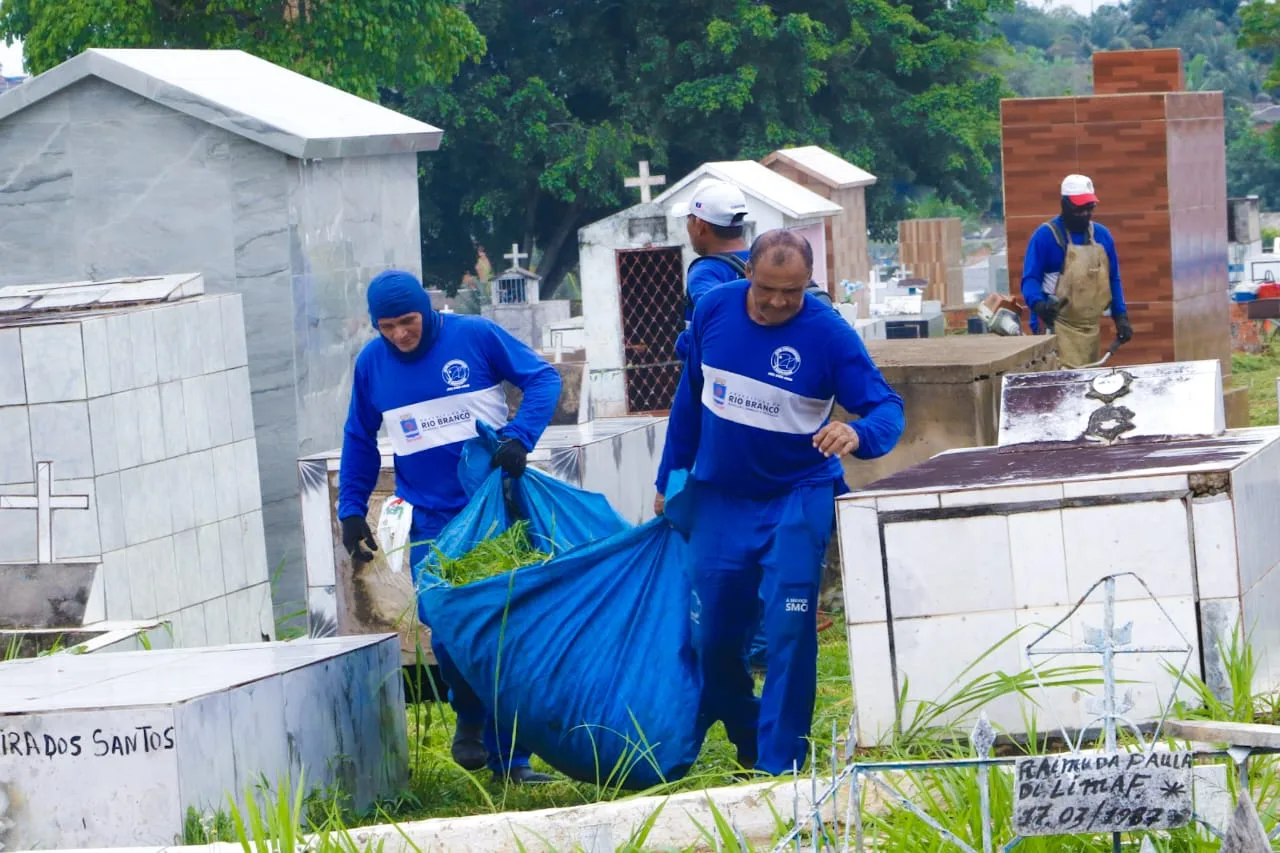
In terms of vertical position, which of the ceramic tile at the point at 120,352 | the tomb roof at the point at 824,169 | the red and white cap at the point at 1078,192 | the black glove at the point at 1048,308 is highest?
the tomb roof at the point at 824,169

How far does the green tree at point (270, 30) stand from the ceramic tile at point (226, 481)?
16.8 metres

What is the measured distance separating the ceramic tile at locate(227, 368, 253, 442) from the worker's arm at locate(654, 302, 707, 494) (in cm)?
314

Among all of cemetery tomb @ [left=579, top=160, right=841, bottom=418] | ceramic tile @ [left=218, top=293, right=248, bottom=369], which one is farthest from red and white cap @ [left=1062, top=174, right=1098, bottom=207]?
cemetery tomb @ [left=579, top=160, right=841, bottom=418]

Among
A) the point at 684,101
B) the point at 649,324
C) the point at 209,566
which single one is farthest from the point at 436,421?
the point at 684,101

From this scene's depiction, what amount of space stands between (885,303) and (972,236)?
65.0 meters

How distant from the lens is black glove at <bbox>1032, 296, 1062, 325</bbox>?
10.7m

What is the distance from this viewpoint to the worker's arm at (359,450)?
6328 mm

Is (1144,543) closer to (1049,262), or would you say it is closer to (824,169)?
(1049,262)

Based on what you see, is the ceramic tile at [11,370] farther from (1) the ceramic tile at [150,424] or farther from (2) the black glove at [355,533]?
(2) the black glove at [355,533]

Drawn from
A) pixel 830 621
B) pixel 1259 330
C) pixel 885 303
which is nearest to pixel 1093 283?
pixel 830 621

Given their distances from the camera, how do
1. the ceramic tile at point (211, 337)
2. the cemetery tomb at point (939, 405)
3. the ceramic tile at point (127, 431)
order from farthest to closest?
the cemetery tomb at point (939, 405) < the ceramic tile at point (211, 337) < the ceramic tile at point (127, 431)

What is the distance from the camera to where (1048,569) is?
16.3 ft

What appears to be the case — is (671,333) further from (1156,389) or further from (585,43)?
(585,43)

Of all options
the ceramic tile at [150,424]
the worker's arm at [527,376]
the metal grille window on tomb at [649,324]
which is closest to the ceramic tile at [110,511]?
the ceramic tile at [150,424]
